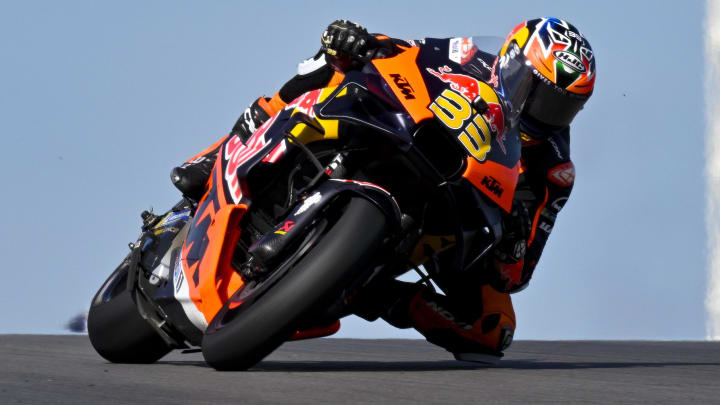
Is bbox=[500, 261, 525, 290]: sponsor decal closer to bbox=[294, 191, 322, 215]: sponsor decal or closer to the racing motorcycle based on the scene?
the racing motorcycle

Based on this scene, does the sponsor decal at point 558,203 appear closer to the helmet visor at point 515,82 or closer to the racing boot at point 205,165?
the helmet visor at point 515,82

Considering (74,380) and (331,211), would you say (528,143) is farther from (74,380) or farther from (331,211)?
(74,380)

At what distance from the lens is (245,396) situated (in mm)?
4090

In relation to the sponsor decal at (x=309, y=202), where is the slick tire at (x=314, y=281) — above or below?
below

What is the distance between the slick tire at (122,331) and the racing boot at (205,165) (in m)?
0.61

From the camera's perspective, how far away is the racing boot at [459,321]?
6.68 metres

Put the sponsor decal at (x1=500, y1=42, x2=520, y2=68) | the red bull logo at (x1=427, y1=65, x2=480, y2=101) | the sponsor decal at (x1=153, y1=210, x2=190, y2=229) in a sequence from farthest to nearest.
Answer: the sponsor decal at (x1=153, y1=210, x2=190, y2=229) < the sponsor decal at (x1=500, y1=42, x2=520, y2=68) < the red bull logo at (x1=427, y1=65, x2=480, y2=101)

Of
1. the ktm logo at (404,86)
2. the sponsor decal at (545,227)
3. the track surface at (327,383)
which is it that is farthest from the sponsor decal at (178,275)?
the sponsor decal at (545,227)

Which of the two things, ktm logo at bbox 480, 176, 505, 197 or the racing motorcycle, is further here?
ktm logo at bbox 480, 176, 505, 197

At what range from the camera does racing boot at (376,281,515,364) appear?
6676 millimetres

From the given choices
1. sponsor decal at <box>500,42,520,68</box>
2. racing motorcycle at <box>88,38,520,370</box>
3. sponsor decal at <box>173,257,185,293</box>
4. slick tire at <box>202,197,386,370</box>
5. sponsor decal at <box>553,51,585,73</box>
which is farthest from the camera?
sponsor decal at <box>553,51,585,73</box>

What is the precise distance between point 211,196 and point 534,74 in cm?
171

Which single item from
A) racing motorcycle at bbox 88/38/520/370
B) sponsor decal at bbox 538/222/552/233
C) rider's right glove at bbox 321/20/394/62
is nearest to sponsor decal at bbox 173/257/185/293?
racing motorcycle at bbox 88/38/520/370

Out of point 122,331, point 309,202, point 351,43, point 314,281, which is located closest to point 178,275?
point 122,331
